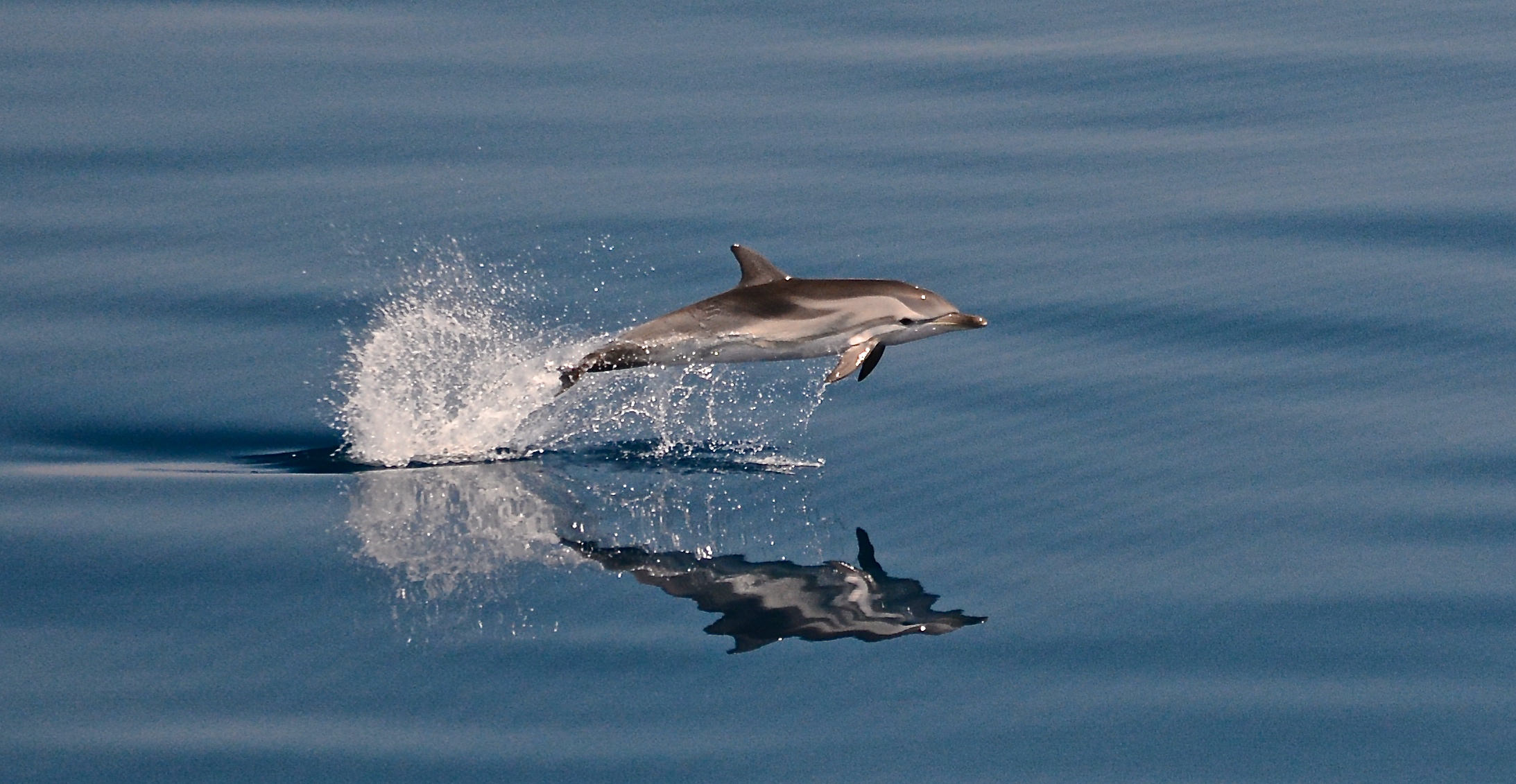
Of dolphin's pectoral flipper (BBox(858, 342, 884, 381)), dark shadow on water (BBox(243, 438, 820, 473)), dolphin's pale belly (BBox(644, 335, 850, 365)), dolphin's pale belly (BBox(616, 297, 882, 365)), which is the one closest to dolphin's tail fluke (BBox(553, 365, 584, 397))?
dolphin's pale belly (BBox(616, 297, 882, 365))

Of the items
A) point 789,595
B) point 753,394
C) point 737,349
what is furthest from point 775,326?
point 789,595

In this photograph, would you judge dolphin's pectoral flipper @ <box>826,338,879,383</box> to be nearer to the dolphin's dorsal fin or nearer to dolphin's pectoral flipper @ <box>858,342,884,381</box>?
dolphin's pectoral flipper @ <box>858,342,884,381</box>

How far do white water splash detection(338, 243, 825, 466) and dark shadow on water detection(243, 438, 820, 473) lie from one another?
1.0 inches

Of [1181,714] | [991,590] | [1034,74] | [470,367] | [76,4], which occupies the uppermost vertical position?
[76,4]

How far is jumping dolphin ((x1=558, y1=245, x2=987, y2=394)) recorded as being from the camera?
1125 centimetres

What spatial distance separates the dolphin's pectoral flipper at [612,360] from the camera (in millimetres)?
11195

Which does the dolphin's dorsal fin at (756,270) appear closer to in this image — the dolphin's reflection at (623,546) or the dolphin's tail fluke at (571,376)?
the dolphin's tail fluke at (571,376)

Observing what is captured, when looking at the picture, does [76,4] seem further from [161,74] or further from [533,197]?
[533,197]

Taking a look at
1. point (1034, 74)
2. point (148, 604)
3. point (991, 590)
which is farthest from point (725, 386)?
point (1034, 74)

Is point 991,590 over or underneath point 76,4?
underneath

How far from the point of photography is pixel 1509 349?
1380 cm

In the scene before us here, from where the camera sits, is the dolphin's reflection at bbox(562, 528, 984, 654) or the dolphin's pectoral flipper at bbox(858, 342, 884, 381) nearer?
the dolphin's reflection at bbox(562, 528, 984, 654)

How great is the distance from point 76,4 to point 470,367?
11.2 meters

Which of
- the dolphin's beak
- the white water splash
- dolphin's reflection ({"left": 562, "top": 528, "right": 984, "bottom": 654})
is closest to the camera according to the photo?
dolphin's reflection ({"left": 562, "top": 528, "right": 984, "bottom": 654})
